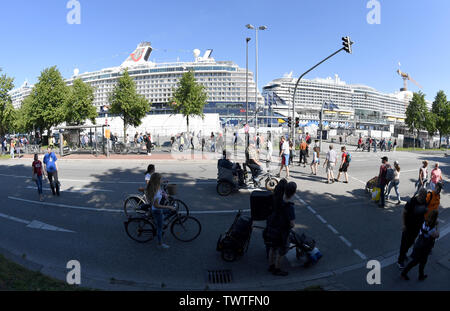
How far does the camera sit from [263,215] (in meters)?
4.85

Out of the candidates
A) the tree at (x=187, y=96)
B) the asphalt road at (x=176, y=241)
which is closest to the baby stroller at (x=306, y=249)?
the asphalt road at (x=176, y=241)

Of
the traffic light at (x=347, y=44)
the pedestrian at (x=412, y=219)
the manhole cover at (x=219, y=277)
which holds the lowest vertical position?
the manhole cover at (x=219, y=277)

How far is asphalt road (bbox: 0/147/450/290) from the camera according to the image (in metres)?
4.30

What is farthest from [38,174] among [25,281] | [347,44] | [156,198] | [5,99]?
[5,99]

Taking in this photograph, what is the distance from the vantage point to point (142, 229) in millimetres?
5352

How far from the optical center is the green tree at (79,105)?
33.3 meters

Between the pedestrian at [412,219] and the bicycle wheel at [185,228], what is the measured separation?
381cm

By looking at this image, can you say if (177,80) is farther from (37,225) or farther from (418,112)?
(37,225)

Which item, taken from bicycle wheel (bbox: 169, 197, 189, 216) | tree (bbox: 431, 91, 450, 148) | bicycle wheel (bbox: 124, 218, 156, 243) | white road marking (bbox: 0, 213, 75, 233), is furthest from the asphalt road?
tree (bbox: 431, 91, 450, 148)

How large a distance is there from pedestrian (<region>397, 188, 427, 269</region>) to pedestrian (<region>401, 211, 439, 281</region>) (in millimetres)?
166

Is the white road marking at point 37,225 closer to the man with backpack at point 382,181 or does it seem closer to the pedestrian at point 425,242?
the pedestrian at point 425,242

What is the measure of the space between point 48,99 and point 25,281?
112ft
